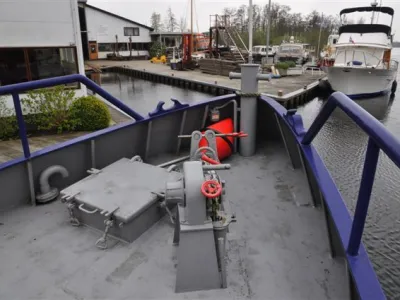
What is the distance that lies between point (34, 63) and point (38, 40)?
82cm

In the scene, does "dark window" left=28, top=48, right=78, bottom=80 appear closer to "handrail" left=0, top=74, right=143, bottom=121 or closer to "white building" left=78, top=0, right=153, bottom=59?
"handrail" left=0, top=74, right=143, bottom=121

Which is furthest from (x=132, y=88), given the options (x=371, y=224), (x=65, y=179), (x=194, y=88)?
(x=65, y=179)

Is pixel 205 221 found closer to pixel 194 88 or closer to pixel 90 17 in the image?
pixel 194 88

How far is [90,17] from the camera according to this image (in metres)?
41.5

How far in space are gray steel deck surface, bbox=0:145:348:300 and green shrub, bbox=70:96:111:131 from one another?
8167 millimetres

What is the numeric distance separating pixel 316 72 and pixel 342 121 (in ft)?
52.1

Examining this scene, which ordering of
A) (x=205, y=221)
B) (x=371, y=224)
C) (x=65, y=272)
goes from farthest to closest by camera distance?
(x=371, y=224) → (x=65, y=272) → (x=205, y=221)

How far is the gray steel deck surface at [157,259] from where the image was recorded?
6.66 feet

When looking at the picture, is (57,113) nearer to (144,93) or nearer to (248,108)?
(248,108)

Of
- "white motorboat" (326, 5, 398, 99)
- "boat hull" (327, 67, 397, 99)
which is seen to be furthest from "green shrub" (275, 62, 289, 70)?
"boat hull" (327, 67, 397, 99)

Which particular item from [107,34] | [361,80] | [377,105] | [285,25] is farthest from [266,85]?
[285,25]

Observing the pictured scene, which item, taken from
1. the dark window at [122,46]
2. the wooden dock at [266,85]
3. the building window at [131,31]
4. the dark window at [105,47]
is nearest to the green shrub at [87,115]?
the wooden dock at [266,85]

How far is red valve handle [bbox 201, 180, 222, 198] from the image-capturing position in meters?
1.89

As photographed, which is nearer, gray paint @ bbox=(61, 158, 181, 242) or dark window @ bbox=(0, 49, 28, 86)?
gray paint @ bbox=(61, 158, 181, 242)
